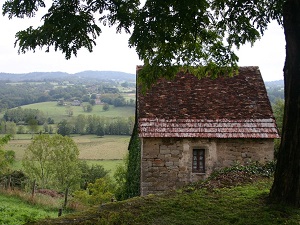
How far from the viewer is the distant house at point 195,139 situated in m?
13.6

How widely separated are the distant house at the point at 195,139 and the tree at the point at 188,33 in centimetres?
590

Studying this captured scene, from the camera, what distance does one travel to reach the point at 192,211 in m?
6.22

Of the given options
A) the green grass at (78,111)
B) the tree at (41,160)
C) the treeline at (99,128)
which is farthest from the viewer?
the green grass at (78,111)

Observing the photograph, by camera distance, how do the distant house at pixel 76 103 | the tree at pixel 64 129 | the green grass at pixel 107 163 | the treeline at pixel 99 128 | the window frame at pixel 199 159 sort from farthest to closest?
the distant house at pixel 76 103 → the treeline at pixel 99 128 → the tree at pixel 64 129 → the green grass at pixel 107 163 → the window frame at pixel 199 159

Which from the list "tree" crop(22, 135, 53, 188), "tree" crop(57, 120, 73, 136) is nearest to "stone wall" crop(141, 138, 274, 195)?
"tree" crop(22, 135, 53, 188)

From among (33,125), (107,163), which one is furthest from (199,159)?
(33,125)

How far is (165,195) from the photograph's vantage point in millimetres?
7398

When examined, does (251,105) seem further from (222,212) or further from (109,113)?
(109,113)

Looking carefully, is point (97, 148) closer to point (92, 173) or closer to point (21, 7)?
point (92, 173)

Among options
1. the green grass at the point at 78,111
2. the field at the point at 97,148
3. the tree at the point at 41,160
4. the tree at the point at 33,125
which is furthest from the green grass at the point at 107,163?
the green grass at the point at 78,111

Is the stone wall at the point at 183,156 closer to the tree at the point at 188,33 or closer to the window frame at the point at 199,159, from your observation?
the window frame at the point at 199,159

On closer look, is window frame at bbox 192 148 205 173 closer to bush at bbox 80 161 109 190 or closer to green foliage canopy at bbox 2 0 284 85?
green foliage canopy at bbox 2 0 284 85

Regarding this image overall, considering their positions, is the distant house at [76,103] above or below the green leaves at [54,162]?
above

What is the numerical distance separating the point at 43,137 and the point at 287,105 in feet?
111
